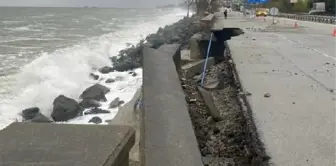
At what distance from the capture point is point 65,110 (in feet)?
40.8

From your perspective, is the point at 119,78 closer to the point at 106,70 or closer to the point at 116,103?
the point at 106,70

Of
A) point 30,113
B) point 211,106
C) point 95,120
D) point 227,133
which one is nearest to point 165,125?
point 227,133

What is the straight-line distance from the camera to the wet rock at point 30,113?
1300 centimetres

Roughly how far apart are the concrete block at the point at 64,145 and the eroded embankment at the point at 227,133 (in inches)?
39.6

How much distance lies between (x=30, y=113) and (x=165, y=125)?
34.3ft

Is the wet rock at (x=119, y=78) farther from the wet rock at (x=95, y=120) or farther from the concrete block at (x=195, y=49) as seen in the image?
the wet rock at (x=95, y=120)

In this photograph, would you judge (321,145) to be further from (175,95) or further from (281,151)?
(175,95)

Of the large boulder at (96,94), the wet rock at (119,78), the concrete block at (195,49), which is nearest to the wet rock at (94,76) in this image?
the wet rock at (119,78)

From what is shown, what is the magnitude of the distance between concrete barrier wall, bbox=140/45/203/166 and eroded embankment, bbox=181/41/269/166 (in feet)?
0.92

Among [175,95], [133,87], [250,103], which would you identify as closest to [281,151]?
[250,103]

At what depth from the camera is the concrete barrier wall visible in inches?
121

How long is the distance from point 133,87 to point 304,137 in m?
12.5

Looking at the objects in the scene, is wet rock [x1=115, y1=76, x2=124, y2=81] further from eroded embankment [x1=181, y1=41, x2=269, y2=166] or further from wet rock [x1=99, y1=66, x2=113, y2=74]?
eroded embankment [x1=181, y1=41, x2=269, y2=166]

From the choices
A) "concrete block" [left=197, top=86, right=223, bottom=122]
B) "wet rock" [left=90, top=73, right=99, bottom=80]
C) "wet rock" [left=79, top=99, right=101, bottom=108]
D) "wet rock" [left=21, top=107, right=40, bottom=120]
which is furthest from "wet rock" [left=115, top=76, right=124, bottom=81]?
"concrete block" [left=197, top=86, right=223, bottom=122]
